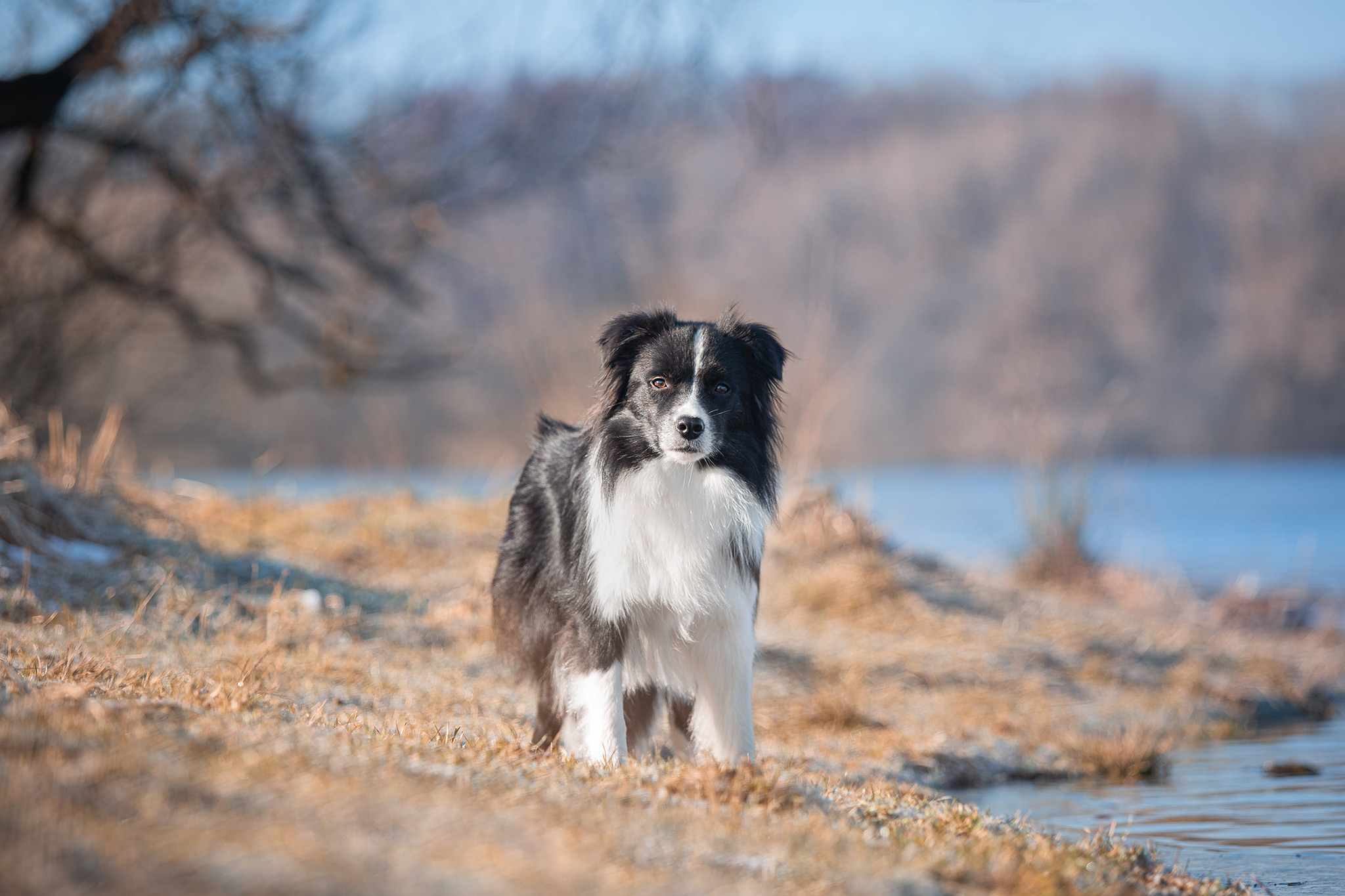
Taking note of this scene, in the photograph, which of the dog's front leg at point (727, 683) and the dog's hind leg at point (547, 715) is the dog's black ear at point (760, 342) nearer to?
the dog's front leg at point (727, 683)

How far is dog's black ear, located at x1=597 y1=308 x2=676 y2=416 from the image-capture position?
13.1 feet

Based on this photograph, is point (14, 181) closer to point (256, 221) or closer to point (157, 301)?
point (157, 301)

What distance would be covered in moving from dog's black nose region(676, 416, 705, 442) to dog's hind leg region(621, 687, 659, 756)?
105cm

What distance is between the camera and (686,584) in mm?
3744

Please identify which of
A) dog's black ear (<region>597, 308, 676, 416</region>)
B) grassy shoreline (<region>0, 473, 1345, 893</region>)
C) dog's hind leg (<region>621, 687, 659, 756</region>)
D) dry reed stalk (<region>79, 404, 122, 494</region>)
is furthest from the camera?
dry reed stalk (<region>79, 404, 122, 494</region>)

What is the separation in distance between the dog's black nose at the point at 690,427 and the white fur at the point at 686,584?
166 millimetres

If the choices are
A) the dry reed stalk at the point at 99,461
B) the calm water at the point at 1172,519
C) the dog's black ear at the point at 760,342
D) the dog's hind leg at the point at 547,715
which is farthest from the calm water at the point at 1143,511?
the dog's black ear at the point at 760,342

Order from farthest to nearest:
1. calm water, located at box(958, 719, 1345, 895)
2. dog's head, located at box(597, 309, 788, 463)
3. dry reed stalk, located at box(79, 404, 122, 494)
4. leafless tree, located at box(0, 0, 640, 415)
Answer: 1. leafless tree, located at box(0, 0, 640, 415)
2. dry reed stalk, located at box(79, 404, 122, 494)
3. dog's head, located at box(597, 309, 788, 463)
4. calm water, located at box(958, 719, 1345, 895)

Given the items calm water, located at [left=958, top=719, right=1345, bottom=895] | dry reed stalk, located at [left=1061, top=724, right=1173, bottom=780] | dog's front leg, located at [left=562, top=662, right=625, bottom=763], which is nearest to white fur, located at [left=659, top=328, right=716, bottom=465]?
dog's front leg, located at [left=562, top=662, right=625, bottom=763]

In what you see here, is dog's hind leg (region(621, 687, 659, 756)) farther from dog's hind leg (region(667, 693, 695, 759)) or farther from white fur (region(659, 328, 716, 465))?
white fur (region(659, 328, 716, 465))

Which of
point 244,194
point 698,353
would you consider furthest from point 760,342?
point 244,194

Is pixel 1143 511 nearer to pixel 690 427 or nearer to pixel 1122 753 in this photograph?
pixel 1122 753

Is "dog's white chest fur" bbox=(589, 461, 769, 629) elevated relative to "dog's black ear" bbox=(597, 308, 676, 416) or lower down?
lower down

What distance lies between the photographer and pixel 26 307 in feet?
31.8
